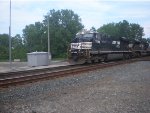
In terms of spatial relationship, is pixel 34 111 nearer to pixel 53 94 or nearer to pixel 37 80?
pixel 53 94

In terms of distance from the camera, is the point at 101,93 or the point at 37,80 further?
the point at 37,80

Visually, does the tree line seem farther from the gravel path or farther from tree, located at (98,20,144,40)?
the gravel path

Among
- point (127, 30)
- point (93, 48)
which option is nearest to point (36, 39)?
point (127, 30)

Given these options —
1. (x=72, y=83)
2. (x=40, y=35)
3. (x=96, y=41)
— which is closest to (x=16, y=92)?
(x=72, y=83)

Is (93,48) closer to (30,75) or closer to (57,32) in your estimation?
(30,75)

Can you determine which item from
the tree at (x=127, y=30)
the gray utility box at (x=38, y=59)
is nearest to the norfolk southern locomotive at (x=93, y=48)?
the gray utility box at (x=38, y=59)

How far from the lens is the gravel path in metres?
8.36

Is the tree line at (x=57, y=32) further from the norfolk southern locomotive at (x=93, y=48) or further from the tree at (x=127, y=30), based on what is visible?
the norfolk southern locomotive at (x=93, y=48)

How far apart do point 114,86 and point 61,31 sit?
78.0 m

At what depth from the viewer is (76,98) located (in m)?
9.73

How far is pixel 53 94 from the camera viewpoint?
417 inches

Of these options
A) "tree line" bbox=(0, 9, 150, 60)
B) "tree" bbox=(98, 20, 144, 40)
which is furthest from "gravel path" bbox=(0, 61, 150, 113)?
"tree" bbox=(98, 20, 144, 40)

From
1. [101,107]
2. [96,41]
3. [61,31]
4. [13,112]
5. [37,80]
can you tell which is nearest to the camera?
[13,112]

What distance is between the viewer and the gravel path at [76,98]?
836 cm
